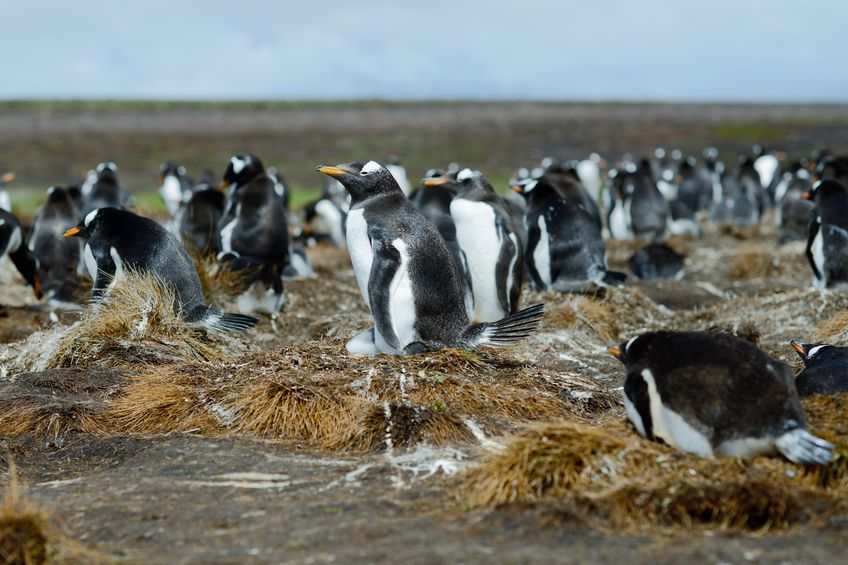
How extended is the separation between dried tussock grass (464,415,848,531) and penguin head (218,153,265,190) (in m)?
7.11

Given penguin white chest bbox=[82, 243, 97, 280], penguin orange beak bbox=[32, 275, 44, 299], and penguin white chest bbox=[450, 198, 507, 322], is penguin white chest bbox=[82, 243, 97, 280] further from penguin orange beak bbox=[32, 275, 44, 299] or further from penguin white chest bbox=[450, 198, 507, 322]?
penguin white chest bbox=[450, 198, 507, 322]

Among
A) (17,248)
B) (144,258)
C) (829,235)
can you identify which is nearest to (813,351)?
(829,235)

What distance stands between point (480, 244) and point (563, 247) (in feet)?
4.92

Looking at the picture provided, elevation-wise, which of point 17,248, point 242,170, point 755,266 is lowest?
point 755,266

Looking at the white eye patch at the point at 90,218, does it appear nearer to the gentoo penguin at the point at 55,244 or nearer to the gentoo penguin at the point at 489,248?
the gentoo penguin at the point at 489,248

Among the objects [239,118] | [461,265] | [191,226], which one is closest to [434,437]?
[461,265]

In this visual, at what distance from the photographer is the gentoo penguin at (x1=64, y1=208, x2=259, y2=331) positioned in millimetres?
7688

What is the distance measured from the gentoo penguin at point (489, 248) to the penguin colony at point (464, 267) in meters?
0.01

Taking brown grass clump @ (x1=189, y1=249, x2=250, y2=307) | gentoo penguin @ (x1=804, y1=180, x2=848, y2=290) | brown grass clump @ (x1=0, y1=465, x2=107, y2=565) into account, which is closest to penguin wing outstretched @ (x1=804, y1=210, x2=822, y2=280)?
gentoo penguin @ (x1=804, y1=180, x2=848, y2=290)

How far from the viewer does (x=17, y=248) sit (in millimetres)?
10219

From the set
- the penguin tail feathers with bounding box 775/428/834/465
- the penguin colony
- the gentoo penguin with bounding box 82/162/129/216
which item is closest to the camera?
the penguin tail feathers with bounding box 775/428/834/465

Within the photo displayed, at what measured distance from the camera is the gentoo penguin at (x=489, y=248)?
8.52 metres

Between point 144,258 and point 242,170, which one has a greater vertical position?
point 242,170

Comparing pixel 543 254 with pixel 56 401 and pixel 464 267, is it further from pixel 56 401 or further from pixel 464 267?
pixel 56 401
